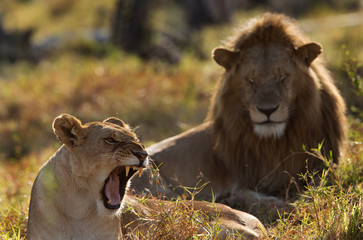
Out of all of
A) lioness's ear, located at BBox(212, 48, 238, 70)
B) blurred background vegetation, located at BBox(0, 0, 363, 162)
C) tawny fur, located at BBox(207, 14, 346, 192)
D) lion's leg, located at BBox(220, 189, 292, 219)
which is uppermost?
lioness's ear, located at BBox(212, 48, 238, 70)

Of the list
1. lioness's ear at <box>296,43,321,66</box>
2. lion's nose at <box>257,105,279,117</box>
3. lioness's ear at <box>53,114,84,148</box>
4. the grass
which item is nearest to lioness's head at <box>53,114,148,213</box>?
lioness's ear at <box>53,114,84,148</box>

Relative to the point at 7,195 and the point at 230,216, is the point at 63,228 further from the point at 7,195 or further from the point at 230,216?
the point at 7,195

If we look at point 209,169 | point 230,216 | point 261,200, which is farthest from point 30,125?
point 230,216

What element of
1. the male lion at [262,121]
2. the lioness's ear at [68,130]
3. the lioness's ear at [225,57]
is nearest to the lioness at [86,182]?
the lioness's ear at [68,130]

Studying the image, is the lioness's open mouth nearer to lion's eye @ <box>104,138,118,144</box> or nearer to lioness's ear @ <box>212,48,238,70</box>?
lion's eye @ <box>104,138,118,144</box>

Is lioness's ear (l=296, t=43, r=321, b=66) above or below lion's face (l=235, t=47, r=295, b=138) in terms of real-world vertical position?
above

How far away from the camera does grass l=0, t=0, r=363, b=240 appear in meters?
3.71

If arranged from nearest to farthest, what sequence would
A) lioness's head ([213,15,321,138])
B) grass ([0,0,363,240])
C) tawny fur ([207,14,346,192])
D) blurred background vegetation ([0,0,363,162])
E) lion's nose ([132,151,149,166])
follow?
1. lion's nose ([132,151,149,166])
2. grass ([0,0,363,240])
3. lioness's head ([213,15,321,138])
4. tawny fur ([207,14,346,192])
5. blurred background vegetation ([0,0,363,162])

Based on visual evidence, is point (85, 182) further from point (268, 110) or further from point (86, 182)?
point (268, 110)

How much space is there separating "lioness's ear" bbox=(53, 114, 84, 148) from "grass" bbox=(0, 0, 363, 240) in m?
0.68

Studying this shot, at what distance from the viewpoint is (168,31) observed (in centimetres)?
1545

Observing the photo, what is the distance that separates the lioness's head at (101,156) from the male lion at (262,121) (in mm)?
1445

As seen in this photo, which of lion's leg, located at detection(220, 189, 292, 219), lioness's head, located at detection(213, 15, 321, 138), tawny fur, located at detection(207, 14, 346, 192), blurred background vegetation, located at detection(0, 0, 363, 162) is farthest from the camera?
blurred background vegetation, located at detection(0, 0, 363, 162)

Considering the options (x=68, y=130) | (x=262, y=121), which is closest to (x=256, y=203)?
(x=262, y=121)
